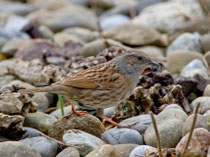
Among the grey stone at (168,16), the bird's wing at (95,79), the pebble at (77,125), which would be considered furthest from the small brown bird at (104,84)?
the grey stone at (168,16)

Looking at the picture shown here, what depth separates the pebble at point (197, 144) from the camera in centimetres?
405

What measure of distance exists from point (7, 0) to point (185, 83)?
12.1m

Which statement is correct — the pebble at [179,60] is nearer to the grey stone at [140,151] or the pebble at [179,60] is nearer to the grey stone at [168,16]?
the grey stone at [168,16]

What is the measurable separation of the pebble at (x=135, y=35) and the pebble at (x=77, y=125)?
15.2 ft

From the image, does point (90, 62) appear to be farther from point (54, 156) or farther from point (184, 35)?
point (184, 35)

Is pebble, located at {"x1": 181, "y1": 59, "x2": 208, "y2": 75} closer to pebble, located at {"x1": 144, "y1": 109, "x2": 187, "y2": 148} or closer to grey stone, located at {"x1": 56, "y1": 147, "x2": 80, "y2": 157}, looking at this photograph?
pebble, located at {"x1": 144, "y1": 109, "x2": 187, "y2": 148}

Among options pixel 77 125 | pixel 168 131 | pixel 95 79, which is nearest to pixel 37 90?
pixel 77 125

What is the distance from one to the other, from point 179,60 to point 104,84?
2.73 m

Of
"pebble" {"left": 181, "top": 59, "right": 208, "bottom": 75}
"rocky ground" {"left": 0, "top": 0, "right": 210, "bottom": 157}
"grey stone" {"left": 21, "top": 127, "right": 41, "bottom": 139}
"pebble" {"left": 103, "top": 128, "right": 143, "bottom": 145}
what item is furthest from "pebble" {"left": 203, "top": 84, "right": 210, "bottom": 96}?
"grey stone" {"left": 21, "top": 127, "right": 41, "bottom": 139}

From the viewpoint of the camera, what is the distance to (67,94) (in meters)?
5.32

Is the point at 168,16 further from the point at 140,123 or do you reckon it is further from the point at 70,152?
the point at 70,152

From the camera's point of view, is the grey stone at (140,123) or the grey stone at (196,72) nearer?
the grey stone at (140,123)

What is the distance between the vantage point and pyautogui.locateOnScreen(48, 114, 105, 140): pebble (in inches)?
198

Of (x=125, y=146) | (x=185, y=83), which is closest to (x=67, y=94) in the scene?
(x=125, y=146)
